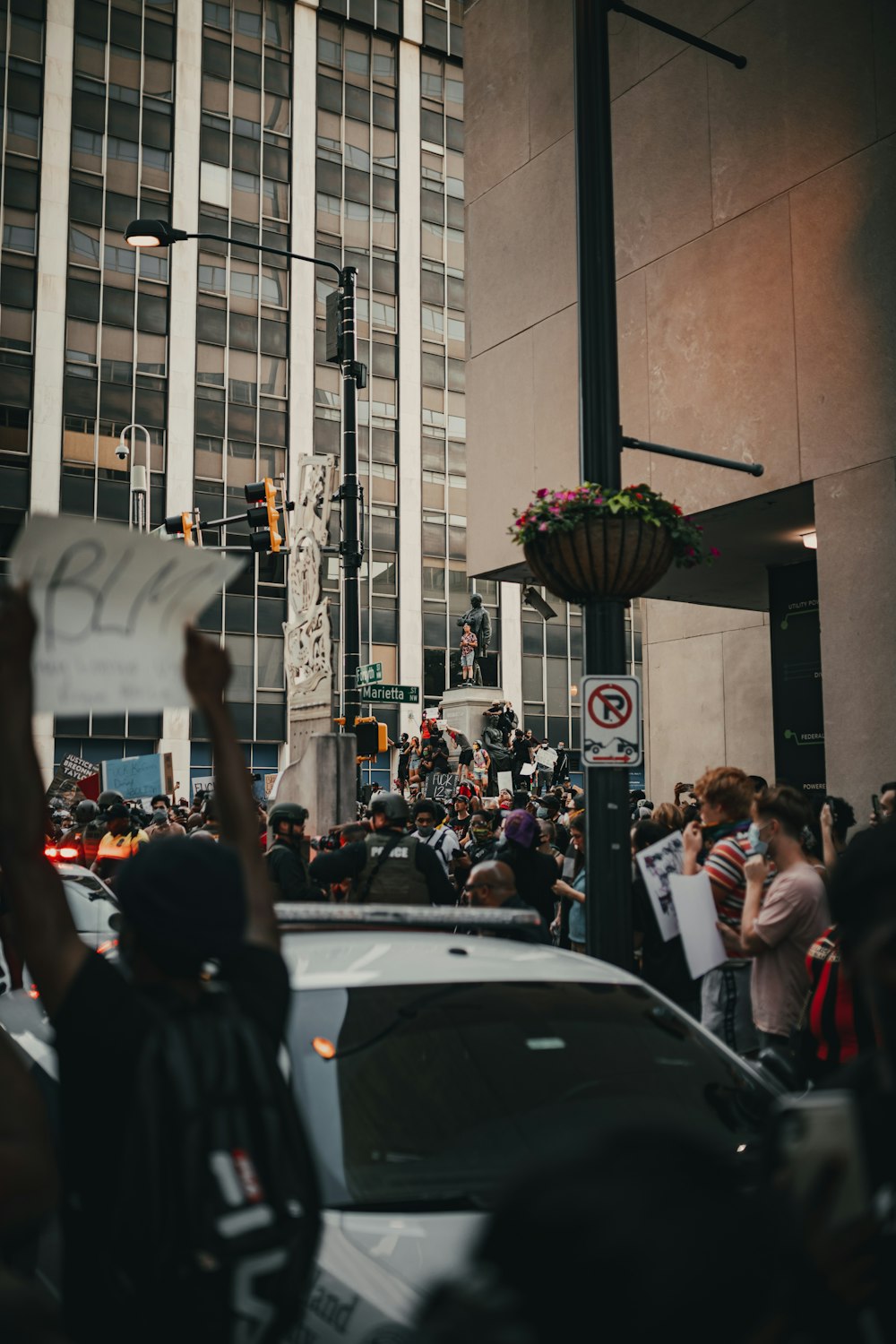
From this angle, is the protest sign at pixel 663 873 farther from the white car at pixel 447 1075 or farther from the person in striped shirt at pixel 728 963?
the white car at pixel 447 1075

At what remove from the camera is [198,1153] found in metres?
1.96

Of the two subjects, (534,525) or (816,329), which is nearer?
(534,525)

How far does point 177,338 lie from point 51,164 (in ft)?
25.2

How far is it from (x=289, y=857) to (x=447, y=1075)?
5750 millimetres

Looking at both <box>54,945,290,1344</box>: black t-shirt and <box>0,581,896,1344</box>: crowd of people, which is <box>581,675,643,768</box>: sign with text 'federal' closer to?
<box>0,581,896,1344</box>: crowd of people

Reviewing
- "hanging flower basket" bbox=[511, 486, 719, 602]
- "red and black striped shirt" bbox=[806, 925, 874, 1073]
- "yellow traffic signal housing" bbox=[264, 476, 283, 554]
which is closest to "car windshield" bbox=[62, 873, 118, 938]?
"hanging flower basket" bbox=[511, 486, 719, 602]

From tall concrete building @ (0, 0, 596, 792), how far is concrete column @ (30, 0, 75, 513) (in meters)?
0.07

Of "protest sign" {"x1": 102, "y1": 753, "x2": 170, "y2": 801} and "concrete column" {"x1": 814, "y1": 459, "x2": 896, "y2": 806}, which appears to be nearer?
"concrete column" {"x1": 814, "y1": 459, "x2": 896, "y2": 806}

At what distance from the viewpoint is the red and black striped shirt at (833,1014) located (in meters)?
4.63

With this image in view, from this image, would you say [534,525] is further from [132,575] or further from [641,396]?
[641,396]

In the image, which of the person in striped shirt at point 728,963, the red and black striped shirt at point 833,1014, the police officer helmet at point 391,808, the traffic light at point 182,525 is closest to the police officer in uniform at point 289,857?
the police officer helmet at point 391,808

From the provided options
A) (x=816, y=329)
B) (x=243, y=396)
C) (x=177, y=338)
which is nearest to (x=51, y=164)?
(x=177, y=338)

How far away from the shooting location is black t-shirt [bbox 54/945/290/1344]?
205cm

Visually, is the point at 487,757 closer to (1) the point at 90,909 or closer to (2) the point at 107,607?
(1) the point at 90,909
